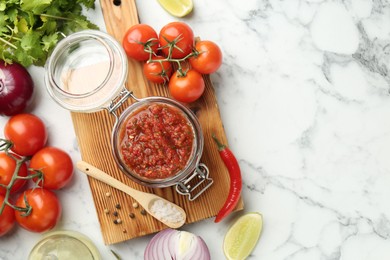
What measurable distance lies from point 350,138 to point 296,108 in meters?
0.19

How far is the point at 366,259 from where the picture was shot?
1.96 m

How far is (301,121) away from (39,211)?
809 mm

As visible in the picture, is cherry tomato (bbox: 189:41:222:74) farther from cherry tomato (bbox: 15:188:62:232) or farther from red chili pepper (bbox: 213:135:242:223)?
cherry tomato (bbox: 15:188:62:232)

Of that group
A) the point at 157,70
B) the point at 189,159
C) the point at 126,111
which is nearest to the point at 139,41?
the point at 157,70

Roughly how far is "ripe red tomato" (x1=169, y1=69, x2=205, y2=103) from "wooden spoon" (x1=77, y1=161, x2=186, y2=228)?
29 cm

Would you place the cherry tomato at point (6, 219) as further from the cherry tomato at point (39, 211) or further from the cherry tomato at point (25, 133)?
the cherry tomato at point (25, 133)

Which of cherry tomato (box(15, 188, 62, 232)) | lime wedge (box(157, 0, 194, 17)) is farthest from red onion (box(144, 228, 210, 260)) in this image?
lime wedge (box(157, 0, 194, 17))

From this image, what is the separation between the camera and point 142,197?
186 centimetres

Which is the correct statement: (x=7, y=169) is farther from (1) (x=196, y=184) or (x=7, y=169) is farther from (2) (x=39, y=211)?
(1) (x=196, y=184)

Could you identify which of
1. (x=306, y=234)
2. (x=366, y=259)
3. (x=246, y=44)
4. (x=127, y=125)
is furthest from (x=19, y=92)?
(x=366, y=259)

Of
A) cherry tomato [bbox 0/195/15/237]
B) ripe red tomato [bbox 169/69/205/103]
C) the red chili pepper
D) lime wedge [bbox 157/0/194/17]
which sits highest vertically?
lime wedge [bbox 157/0/194/17]

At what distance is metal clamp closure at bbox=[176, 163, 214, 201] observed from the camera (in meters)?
1.85

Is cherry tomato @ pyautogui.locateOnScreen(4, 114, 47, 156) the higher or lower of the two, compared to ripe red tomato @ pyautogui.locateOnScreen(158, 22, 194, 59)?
lower

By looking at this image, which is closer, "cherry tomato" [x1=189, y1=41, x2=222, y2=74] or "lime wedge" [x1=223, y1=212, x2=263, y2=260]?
"cherry tomato" [x1=189, y1=41, x2=222, y2=74]
